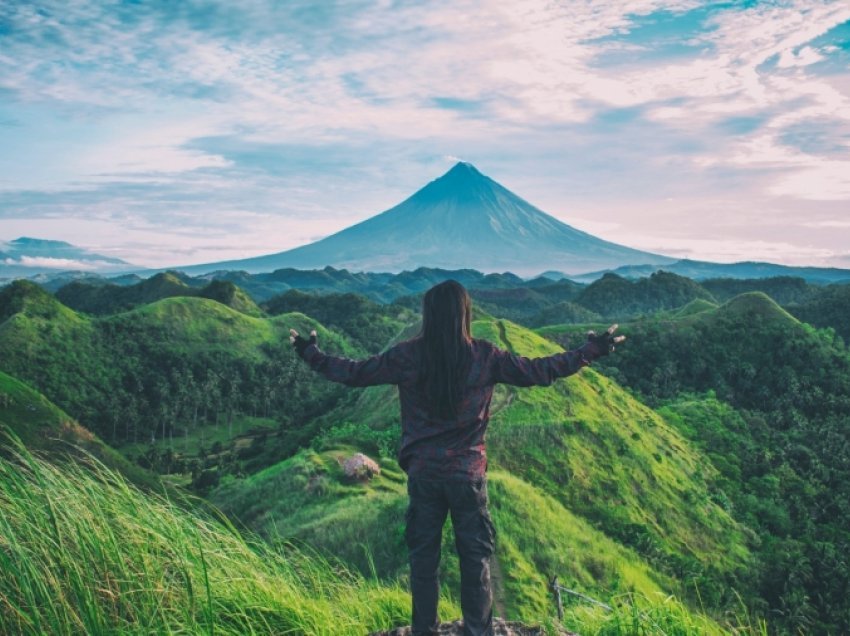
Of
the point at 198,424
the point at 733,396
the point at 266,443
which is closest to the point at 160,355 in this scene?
the point at 198,424

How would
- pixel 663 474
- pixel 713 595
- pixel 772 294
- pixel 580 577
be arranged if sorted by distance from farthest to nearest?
pixel 772 294, pixel 663 474, pixel 713 595, pixel 580 577

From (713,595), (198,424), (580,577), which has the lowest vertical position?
(198,424)

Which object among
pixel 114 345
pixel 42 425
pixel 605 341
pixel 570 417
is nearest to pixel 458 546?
pixel 605 341

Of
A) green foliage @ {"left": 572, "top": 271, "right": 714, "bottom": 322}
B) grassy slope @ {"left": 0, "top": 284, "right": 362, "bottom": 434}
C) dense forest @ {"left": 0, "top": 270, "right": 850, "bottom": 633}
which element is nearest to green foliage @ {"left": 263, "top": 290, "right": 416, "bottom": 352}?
dense forest @ {"left": 0, "top": 270, "right": 850, "bottom": 633}

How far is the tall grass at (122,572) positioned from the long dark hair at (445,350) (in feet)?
4.56

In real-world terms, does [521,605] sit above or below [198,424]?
above

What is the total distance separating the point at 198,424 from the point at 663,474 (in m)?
54.5

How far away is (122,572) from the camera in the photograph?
10.5ft

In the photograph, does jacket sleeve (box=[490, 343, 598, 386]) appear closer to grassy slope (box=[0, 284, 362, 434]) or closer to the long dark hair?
the long dark hair

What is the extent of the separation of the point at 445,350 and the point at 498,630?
186 cm

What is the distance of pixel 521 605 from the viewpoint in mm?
12266

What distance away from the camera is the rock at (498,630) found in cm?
386

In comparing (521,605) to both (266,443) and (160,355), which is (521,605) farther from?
(160,355)

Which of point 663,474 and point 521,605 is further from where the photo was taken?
point 663,474
